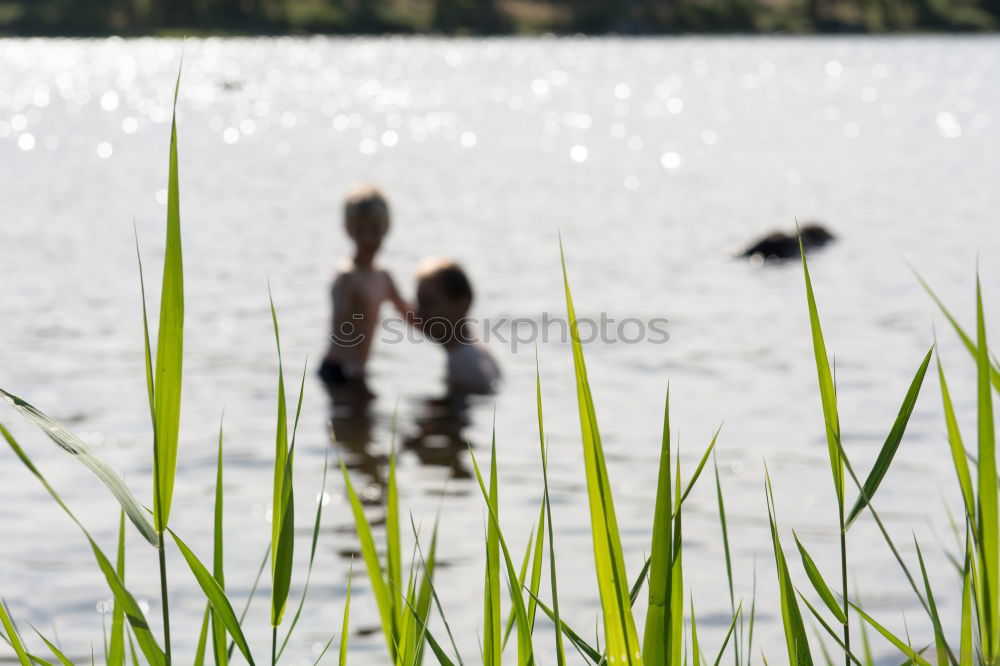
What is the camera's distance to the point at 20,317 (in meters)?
10.6

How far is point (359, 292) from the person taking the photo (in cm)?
791

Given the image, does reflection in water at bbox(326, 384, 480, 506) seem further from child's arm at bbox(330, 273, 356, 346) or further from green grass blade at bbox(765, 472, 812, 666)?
green grass blade at bbox(765, 472, 812, 666)

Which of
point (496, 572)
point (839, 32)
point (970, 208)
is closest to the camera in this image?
point (496, 572)

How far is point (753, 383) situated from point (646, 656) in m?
7.00

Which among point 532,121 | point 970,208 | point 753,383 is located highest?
point 532,121

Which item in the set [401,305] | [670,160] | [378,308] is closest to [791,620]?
[401,305]

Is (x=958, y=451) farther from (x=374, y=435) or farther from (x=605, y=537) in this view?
(x=374, y=435)

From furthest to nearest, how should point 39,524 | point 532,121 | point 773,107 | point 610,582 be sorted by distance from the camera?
point 773,107
point 532,121
point 39,524
point 610,582

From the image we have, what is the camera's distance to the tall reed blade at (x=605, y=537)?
4.89 ft

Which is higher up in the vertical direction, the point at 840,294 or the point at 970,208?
the point at 970,208

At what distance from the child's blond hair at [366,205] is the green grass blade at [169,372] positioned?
6235 millimetres

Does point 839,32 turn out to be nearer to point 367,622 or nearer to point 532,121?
point 532,121

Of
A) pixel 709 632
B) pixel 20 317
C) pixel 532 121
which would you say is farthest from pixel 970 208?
pixel 532 121

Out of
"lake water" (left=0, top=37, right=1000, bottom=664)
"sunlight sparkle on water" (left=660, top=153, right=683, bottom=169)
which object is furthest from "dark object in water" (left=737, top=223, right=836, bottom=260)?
"sunlight sparkle on water" (left=660, top=153, right=683, bottom=169)
